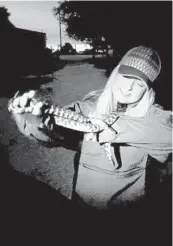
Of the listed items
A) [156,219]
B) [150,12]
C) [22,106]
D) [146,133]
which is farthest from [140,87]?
[150,12]

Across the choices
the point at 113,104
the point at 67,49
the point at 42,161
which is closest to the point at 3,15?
the point at 42,161

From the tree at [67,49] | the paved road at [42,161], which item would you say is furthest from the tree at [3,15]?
the tree at [67,49]

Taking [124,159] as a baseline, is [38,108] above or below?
above

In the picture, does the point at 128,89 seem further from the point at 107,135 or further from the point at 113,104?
the point at 107,135

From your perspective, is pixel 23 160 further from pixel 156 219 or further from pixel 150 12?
pixel 150 12

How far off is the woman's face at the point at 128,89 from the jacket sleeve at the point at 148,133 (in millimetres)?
155

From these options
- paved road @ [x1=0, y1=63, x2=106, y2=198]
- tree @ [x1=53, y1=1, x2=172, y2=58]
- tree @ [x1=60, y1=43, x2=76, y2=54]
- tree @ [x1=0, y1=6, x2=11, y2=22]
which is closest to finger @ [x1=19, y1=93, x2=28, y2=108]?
paved road @ [x1=0, y1=63, x2=106, y2=198]

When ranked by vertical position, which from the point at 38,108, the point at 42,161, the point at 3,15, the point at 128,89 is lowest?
the point at 42,161

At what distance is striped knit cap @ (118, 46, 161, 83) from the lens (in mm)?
1824

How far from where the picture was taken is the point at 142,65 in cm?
182

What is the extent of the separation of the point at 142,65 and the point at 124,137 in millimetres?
536

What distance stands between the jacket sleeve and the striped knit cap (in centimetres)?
31

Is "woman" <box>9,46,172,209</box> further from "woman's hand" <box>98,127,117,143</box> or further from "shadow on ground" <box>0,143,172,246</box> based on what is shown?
"shadow on ground" <box>0,143,172,246</box>

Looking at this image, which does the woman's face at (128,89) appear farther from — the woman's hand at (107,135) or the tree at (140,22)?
the tree at (140,22)
